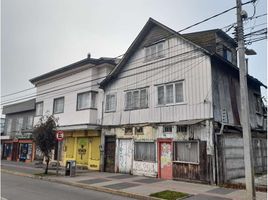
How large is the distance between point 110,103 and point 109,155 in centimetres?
374

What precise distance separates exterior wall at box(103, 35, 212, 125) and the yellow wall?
2146 millimetres

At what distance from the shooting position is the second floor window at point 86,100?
66.2ft

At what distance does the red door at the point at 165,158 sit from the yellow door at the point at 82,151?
7.56m

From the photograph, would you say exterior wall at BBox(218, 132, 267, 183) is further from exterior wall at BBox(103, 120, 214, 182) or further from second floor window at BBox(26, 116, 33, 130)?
second floor window at BBox(26, 116, 33, 130)

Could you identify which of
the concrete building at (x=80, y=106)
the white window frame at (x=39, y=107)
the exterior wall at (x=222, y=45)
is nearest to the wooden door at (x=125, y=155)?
the concrete building at (x=80, y=106)

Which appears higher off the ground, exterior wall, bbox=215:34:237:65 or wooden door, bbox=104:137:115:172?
exterior wall, bbox=215:34:237:65

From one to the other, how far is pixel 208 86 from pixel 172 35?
13.8 feet

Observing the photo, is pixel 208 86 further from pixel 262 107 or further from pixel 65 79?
pixel 65 79

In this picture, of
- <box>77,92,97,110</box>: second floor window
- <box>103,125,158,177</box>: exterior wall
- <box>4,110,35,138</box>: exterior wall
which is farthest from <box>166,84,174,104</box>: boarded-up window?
<box>4,110,35,138</box>: exterior wall

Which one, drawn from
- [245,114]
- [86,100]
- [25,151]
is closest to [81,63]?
[86,100]

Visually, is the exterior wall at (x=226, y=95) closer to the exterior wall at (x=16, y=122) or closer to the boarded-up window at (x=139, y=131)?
the boarded-up window at (x=139, y=131)

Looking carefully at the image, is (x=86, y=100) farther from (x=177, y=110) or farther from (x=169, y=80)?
(x=177, y=110)

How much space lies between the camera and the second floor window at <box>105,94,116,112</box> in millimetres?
19250

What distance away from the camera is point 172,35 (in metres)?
16.1
